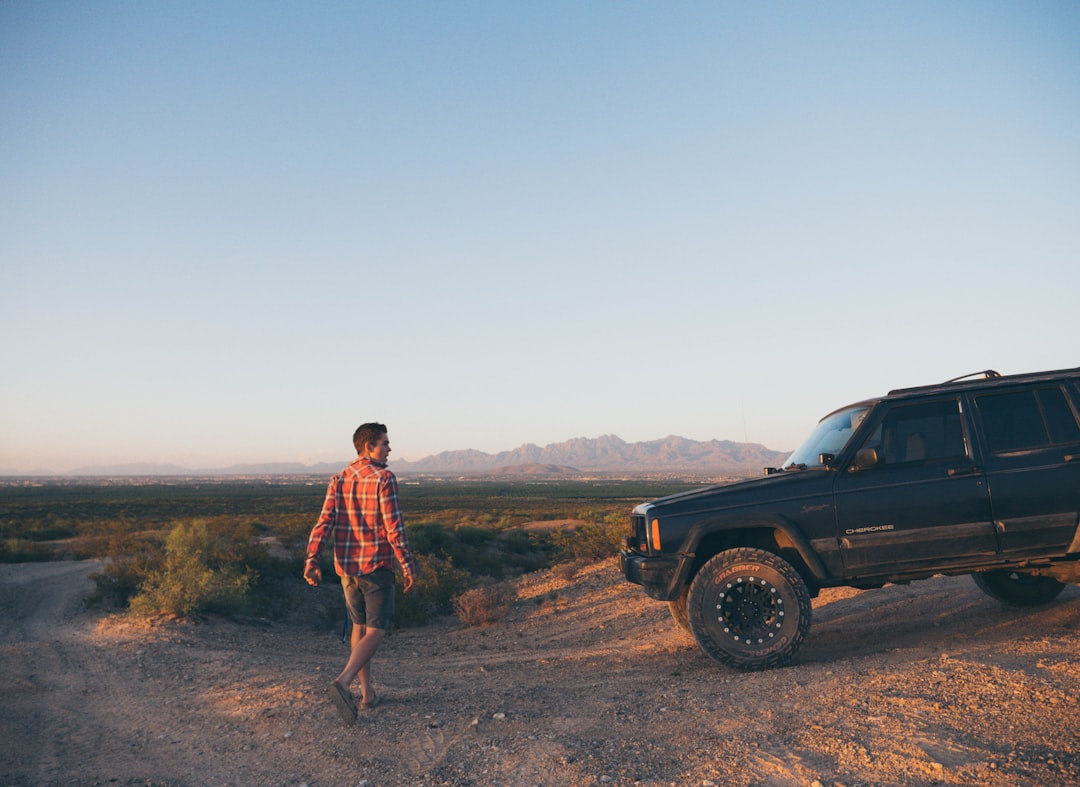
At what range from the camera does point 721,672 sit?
6.22m

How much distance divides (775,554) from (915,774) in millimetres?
2516

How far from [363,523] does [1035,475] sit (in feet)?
18.7

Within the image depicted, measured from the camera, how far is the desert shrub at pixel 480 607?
1138 centimetres

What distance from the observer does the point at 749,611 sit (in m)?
6.05

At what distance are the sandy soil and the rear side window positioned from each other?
179cm

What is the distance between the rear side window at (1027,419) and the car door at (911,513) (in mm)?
313

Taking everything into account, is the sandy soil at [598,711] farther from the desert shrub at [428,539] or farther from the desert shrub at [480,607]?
the desert shrub at [428,539]

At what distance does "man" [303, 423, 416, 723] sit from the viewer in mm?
5051

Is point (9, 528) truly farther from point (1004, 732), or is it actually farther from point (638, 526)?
point (1004, 732)

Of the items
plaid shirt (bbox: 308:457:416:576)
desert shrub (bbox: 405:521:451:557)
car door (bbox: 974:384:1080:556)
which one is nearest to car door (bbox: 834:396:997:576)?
car door (bbox: 974:384:1080:556)

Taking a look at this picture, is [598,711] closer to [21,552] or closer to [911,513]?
[911,513]

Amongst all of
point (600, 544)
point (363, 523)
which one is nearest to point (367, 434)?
point (363, 523)

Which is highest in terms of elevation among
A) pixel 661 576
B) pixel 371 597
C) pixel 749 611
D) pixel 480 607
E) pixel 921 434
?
pixel 921 434

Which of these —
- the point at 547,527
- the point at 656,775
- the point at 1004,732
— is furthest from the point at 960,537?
the point at 547,527
